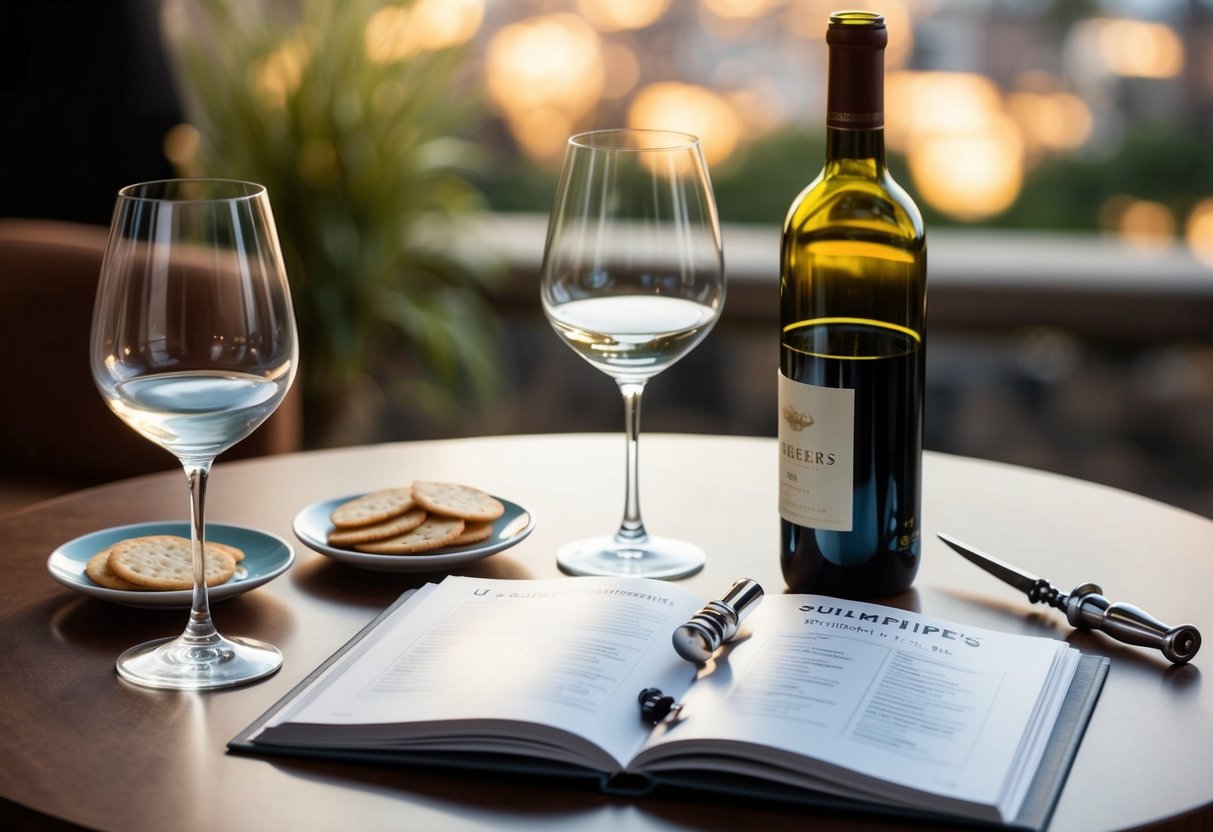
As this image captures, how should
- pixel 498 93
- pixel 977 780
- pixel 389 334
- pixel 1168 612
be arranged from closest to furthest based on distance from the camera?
pixel 977 780, pixel 1168 612, pixel 389 334, pixel 498 93

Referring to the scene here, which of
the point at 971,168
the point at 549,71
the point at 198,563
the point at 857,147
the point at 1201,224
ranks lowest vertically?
the point at 1201,224

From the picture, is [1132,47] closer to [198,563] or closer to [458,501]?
[458,501]

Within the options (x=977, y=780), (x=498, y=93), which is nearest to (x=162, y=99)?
(x=498, y=93)

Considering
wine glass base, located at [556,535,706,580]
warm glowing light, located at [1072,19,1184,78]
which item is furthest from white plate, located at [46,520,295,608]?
warm glowing light, located at [1072,19,1184,78]

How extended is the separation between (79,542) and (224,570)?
5.7 inches

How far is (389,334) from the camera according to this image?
3141 millimetres

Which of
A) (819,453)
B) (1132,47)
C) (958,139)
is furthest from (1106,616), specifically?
(1132,47)

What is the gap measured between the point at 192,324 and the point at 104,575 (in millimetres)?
249

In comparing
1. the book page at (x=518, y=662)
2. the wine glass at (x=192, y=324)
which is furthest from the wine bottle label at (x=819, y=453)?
the wine glass at (x=192, y=324)

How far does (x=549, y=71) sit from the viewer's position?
11.9 ft

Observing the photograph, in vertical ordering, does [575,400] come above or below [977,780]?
below

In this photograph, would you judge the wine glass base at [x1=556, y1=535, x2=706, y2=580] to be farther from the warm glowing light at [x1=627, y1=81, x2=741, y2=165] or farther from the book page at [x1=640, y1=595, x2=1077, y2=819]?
the warm glowing light at [x1=627, y1=81, x2=741, y2=165]

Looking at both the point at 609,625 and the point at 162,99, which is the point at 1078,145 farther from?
the point at 609,625

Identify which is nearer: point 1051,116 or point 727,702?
point 727,702
